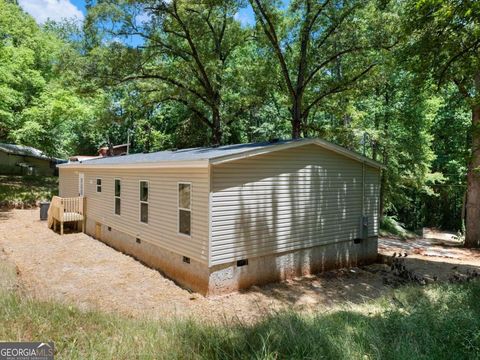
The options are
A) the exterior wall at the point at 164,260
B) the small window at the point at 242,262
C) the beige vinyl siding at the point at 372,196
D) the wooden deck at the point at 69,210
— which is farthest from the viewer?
the wooden deck at the point at 69,210

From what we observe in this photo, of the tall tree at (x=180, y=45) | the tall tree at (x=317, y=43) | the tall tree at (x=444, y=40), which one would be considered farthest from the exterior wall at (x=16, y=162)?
the tall tree at (x=444, y=40)

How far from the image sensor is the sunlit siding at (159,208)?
8.10 metres

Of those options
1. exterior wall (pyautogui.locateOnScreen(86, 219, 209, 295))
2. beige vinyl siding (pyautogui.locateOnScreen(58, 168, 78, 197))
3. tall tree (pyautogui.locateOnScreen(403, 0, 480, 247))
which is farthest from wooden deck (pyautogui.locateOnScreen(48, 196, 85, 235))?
tall tree (pyautogui.locateOnScreen(403, 0, 480, 247))

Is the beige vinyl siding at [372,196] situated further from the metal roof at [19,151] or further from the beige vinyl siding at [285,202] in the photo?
the metal roof at [19,151]

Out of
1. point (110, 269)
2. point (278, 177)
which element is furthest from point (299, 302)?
point (110, 269)

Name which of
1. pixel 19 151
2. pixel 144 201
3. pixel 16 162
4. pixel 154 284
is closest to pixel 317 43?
pixel 144 201

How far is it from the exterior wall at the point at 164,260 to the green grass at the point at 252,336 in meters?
3.89

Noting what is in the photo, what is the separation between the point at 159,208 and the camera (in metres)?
9.78

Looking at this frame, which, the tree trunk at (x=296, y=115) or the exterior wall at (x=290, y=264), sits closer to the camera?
the exterior wall at (x=290, y=264)

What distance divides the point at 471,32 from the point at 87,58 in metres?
15.2

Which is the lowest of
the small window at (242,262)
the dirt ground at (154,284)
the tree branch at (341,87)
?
the dirt ground at (154,284)

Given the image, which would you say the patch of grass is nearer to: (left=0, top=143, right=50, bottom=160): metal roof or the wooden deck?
the wooden deck

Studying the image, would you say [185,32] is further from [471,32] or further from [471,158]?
[471,158]

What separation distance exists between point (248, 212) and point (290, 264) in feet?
7.00
